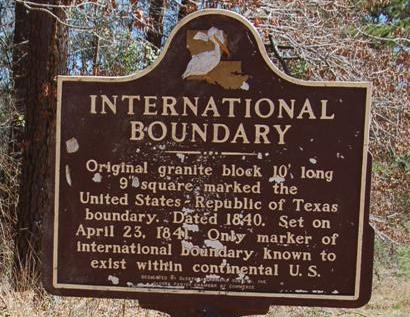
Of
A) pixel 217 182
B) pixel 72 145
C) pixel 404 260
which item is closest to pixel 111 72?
pixel 72 145

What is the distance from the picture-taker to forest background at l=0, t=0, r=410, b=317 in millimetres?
5715

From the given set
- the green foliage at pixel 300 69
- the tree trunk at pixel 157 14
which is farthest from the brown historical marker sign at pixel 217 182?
the tree trunk at pixel 157 14

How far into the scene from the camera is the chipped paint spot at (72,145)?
10.7 feet

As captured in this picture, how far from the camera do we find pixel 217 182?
3215 mm

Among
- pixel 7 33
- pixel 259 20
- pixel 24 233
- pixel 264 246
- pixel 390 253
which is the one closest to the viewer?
pixel 264 246

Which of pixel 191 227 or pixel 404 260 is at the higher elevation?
pixel 191 227

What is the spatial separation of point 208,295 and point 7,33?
22.4 feet

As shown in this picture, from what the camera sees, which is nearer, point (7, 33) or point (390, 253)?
point (7, 33)

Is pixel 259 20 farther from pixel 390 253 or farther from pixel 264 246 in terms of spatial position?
pixel 390 253

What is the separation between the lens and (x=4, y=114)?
7883 millimetres

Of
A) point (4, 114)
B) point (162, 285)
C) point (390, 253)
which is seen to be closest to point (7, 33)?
point (4, 114)

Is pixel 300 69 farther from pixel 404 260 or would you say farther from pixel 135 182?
pixel 404 260

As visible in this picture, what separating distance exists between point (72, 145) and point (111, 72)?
16.0ft

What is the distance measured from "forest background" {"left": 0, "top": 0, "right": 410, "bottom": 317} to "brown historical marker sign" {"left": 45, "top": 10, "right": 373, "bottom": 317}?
6.33 feet
